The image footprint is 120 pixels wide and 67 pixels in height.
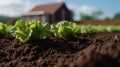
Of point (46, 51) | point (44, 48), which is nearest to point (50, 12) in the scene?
point (44, 48)

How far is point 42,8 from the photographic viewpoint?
47406 millimetres

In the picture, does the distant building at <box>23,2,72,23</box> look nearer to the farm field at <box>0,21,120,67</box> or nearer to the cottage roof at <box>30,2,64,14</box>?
the cottage roof at <box>30,2,64,14</box>

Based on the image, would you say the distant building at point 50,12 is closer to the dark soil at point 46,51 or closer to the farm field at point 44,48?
the farm field at point 44,48

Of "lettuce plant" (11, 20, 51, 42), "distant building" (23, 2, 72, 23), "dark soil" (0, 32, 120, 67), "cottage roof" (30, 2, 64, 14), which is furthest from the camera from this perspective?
"cottage roof" (30, 2, 64, 14)

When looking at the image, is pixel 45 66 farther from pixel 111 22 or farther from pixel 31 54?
pixel 111 22

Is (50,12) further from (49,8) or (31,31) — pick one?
(31,31)

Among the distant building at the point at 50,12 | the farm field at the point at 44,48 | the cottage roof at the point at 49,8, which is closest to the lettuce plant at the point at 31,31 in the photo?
the farm field at the point at 44,48

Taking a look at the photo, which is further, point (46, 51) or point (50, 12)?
point (50, 12)

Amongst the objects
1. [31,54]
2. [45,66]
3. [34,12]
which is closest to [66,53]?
[31,54]

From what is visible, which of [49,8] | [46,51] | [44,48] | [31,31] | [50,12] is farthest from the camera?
[49,8]

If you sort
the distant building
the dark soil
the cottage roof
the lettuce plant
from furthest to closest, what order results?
→ the cottage roof → the distant building → the lettuce plant → the dark soil

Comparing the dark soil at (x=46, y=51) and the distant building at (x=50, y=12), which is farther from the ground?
the distant building at (x=50, y=12)

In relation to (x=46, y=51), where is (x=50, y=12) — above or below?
above

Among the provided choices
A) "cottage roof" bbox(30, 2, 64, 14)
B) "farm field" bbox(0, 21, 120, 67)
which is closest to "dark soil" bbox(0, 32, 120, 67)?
"farm field" bbox(0, 21, 120, 67)
